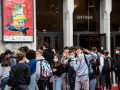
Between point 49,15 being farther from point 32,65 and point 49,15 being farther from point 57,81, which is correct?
point 32,65

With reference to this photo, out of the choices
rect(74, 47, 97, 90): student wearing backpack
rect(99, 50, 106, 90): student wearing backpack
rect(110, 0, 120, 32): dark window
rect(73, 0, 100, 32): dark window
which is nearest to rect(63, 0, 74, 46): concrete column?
rect(73, 0, 100, 32): dark window

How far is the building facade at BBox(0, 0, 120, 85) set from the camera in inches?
570

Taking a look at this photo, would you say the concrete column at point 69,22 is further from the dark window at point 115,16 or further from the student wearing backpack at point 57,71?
the student wearing backpack at point 57,71

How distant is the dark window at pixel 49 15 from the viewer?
14594mm

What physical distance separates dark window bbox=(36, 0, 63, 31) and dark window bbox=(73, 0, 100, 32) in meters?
1.00

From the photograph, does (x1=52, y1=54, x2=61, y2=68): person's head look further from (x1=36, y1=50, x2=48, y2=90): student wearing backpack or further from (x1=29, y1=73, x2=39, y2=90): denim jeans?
(x1=29, y1=73, x2=39, y2=90): denim jeans

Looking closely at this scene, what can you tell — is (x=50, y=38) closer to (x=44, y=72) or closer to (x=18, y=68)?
(x=44, y=72)

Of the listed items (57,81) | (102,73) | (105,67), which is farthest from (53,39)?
(57,81)

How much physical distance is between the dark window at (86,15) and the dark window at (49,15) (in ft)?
3.28

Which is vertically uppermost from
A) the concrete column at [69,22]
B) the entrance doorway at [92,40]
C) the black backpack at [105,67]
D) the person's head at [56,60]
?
the concrete column at [69,22]

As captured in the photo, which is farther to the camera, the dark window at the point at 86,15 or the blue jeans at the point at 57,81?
the dark window at the point at 86,15

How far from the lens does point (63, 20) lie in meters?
15.0

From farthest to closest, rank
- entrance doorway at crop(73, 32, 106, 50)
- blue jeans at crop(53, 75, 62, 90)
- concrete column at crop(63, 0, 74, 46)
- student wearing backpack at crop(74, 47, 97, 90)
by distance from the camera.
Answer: entrance doorway at crop(73, 32, 106, 50), concrete column at crop(63, 0, 74, 46), blue jeans at crop(53, 75, 62, 90), student wearing backpack at crop(74, 47, 97, 90)

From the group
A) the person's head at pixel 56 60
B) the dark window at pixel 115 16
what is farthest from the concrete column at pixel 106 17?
the person's head at pixel 56 60
